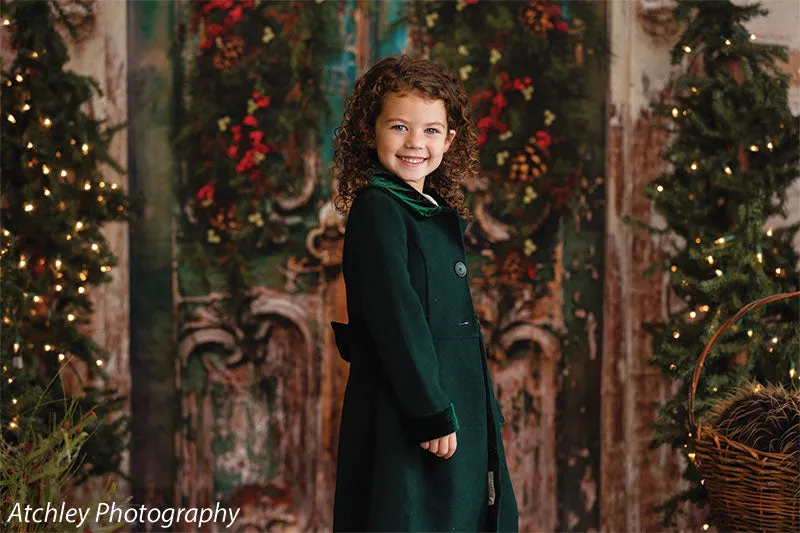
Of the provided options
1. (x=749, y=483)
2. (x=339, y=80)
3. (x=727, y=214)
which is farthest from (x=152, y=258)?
(x=749, y=483)

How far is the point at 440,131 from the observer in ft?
7.13

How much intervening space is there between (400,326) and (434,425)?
0.24m

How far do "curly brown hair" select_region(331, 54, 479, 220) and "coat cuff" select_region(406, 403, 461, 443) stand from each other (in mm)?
610

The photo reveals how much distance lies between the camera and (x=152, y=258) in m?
3.60

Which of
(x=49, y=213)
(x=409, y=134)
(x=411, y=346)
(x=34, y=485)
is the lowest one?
(x=34, y=485)

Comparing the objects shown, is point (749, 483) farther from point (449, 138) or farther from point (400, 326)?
point (449, 138)

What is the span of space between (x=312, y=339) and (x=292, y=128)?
91cm

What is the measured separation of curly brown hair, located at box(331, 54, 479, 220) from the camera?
215 cm

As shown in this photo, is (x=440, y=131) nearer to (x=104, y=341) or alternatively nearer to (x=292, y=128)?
(x=292, y=128)

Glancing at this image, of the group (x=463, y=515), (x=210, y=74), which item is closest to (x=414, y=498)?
(x=463, y=515)

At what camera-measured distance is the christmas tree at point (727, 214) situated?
3031 millimetres

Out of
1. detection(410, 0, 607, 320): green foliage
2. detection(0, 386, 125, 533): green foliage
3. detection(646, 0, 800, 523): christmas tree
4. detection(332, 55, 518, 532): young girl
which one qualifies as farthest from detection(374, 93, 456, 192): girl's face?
detection(410, 0, 607, 320): green foliage

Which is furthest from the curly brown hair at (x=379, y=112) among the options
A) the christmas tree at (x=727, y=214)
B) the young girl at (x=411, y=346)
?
the christmas tree at (x=727, y=214)

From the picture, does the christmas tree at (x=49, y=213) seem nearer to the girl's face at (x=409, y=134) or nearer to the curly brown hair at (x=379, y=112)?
the curly brown hair at (x=379, y=112)
